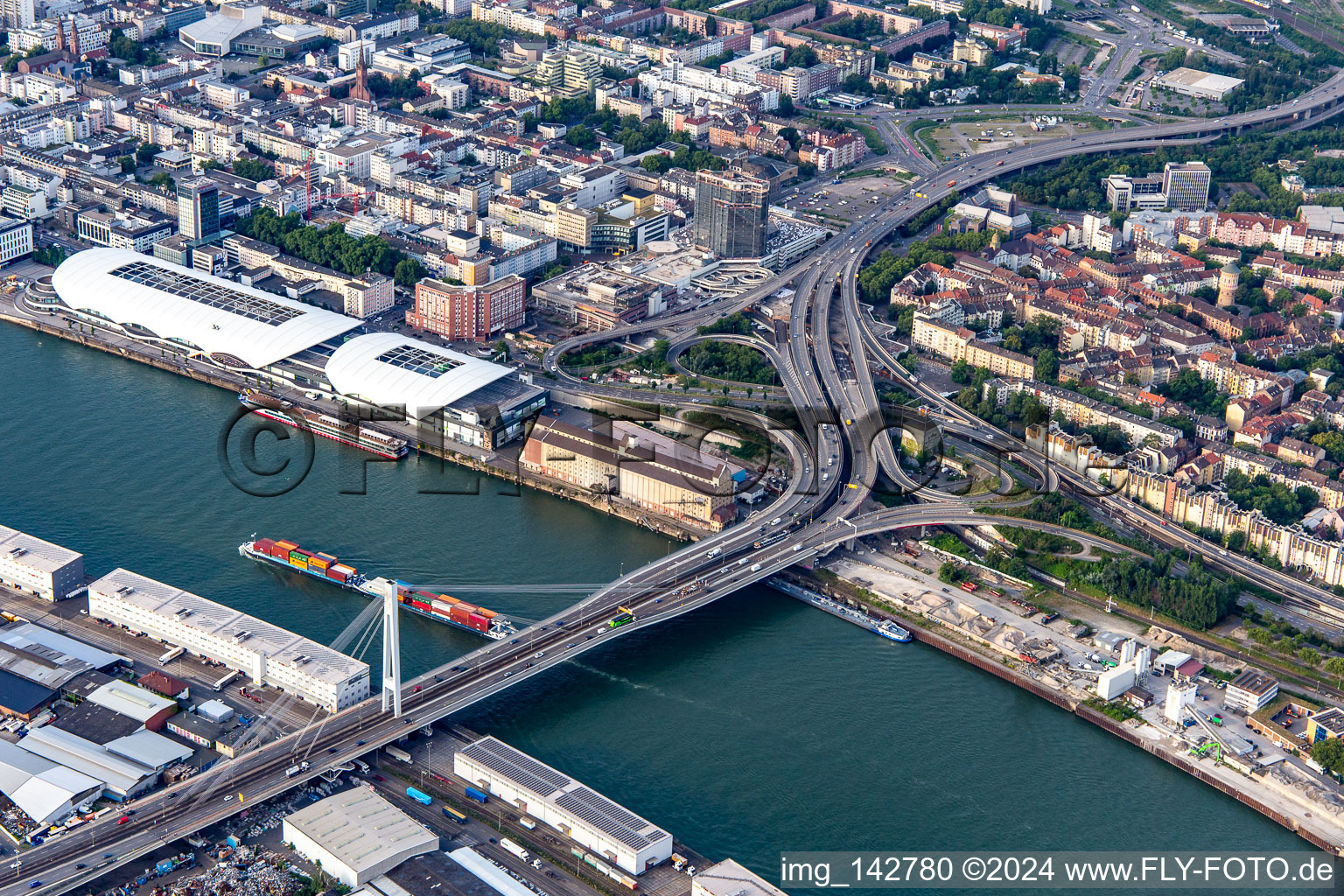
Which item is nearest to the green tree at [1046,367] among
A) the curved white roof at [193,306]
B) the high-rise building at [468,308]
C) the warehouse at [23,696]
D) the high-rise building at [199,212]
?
the high-rise building at [468,308]

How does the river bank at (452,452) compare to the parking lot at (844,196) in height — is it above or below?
below

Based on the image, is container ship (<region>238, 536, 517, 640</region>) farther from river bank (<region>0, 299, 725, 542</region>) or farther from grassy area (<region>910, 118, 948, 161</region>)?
grassy area (<region>910, 118, 948, 161</region>)

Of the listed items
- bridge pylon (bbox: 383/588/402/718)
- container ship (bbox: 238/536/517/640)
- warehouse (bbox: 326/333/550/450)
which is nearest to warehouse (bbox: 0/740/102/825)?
bridge pylon (bbox: 383/588/402/718)

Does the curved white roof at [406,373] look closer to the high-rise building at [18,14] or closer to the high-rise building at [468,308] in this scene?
the high-rise building at [468,308]

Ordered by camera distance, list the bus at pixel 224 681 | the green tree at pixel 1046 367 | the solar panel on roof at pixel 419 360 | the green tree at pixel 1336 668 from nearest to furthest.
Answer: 1. the bus at pixel 224 681
2. the green tree at pixel 1336 668
3. the solar panel on roof at pixel 419 360
4. the green tree at pixel 1046 367

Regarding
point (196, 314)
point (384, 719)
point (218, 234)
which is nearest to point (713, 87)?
point (218, 234)

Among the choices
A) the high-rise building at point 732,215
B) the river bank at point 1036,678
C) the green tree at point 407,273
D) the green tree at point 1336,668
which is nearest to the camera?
the river bank at point 1036,678

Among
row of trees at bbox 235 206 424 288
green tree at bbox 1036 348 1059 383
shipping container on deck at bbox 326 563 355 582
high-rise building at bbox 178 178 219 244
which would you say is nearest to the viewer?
shipping container on deck at bbox 326 563 355 582
